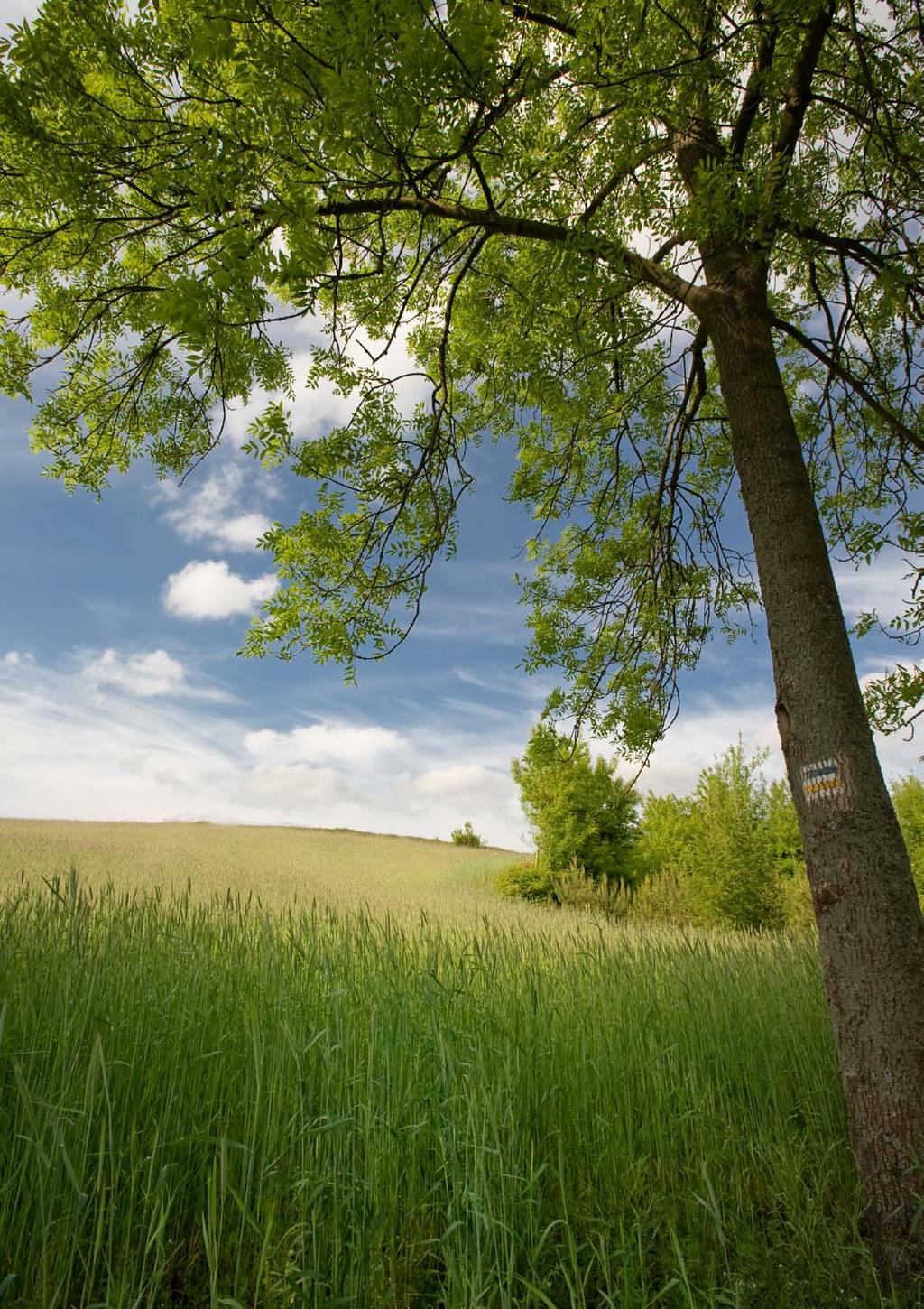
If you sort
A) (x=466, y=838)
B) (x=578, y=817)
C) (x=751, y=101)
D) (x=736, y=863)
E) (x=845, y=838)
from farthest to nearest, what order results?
1. (x=466, y=838)
2. (x=578, y=817)
3. (x=736, y=863)
4. (x=751, y=101)
5. (x=845, y=838)

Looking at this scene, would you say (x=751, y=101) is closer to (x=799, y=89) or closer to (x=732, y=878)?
(x=799, y=89)

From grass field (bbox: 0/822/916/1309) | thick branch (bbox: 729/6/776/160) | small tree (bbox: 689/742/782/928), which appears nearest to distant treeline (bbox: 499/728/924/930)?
small tree (bbox: 689/742/782/928)

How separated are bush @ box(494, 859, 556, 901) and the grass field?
12118mm

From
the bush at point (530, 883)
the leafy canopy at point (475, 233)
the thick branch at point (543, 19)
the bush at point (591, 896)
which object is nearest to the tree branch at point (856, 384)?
the leafy canopy at point (475, 233)

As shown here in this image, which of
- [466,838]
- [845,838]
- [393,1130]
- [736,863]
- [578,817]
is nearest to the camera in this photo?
[393,1130]

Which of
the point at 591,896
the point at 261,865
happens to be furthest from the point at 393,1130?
the point at 261,865

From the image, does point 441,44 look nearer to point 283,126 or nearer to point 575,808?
point 283,126

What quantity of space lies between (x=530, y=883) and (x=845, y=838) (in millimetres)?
15179

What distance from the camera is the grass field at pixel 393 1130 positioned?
1994 millimetres

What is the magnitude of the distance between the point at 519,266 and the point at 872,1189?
608 centimetres

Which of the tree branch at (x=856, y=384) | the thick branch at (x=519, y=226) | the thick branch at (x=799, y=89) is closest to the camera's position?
the thick branch at (x=799, y=89)

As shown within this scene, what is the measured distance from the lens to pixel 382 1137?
2.54 m

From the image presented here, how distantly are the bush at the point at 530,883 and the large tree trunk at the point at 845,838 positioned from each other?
46.3 feet

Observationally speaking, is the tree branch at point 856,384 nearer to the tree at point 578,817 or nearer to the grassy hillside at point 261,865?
the grassy hillside at point 261,865
